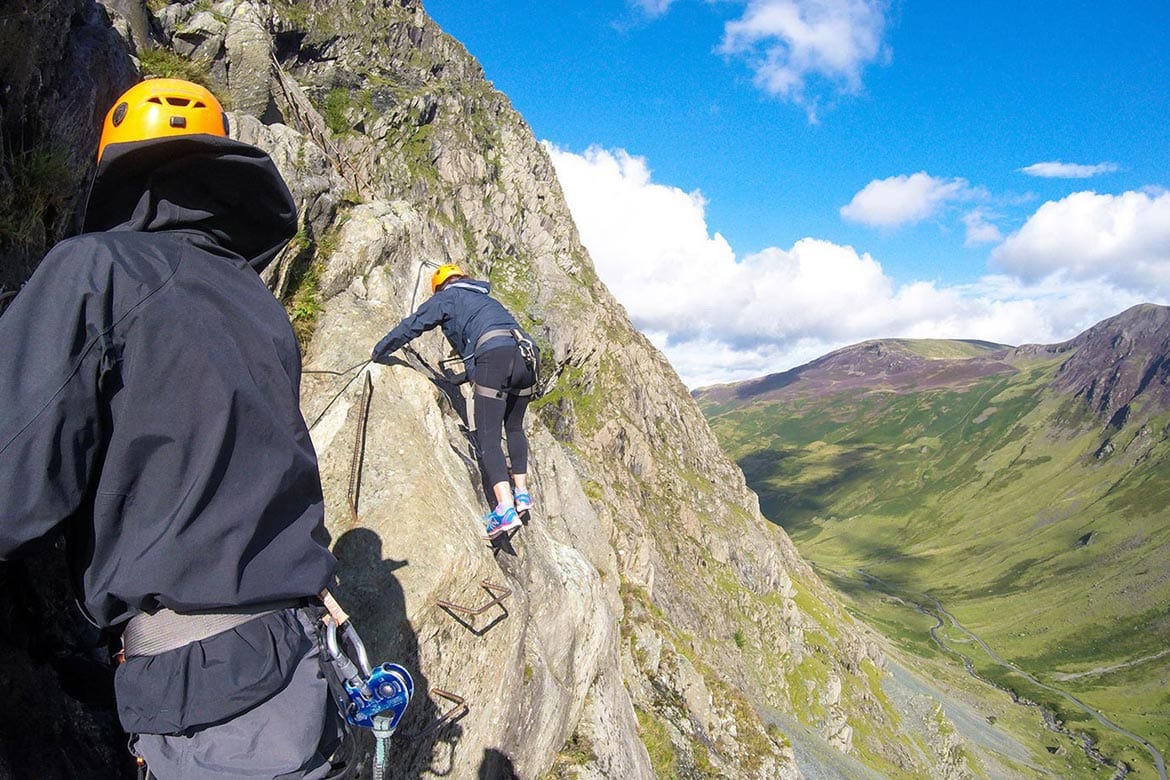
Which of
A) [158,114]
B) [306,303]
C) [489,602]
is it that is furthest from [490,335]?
[158,114]

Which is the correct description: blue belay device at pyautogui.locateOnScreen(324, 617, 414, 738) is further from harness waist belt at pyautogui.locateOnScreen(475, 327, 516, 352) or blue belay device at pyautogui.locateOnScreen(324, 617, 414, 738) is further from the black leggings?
harness waist belt at pyautogui.locateOnScreen(475, 327, 516, 352)

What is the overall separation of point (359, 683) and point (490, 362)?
26.6 feet

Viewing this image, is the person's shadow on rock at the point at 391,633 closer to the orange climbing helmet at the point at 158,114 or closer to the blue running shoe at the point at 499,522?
the blue running shoe at the point at 499,522

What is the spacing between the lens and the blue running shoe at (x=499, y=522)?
11734 millimetres

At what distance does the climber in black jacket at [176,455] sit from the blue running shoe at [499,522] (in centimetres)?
744

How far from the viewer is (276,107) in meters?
19.8

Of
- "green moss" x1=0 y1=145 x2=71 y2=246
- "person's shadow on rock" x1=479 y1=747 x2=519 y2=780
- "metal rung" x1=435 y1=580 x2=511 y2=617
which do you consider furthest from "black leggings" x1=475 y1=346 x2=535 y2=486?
"green moss" x1=0 y1=145 x2=71 y2=246

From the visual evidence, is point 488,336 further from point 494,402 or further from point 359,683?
point 359,683

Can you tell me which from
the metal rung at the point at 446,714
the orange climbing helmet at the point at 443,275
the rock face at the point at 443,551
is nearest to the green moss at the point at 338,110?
the rock face at the point at 443,551

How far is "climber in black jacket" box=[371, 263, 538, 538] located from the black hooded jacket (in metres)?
7.77

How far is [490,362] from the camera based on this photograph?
→ 1242 cm

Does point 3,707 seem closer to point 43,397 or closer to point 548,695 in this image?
point 43,397

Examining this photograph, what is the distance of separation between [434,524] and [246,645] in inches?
248

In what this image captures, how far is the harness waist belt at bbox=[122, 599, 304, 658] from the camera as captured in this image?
373 centimetres
